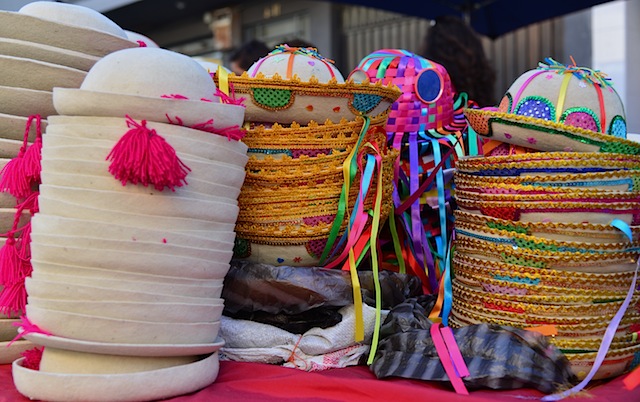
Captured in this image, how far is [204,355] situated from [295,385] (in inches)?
7.1

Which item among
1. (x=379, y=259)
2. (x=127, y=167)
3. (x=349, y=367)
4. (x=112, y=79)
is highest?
(x=112, y=79)

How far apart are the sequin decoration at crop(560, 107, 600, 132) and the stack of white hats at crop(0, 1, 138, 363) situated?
94cm

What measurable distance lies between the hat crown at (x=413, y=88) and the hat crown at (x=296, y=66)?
0.25m

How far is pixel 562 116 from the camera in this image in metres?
1.34

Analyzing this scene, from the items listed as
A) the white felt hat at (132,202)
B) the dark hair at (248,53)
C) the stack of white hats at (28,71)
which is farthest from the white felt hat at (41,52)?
the dark hair at (248,53)

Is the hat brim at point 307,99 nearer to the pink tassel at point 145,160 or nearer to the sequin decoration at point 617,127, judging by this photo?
the pink tassel at point 145,160

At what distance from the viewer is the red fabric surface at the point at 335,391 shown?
118 centimetres

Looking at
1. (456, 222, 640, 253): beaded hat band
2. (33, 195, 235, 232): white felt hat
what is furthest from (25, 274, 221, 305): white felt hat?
(456, 222, 640, 253): beaded hat band

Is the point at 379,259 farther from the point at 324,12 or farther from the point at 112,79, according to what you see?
the point at 324,12

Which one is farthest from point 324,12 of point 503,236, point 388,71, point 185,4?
point 503,236

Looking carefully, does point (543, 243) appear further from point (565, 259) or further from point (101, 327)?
point (101, 327)

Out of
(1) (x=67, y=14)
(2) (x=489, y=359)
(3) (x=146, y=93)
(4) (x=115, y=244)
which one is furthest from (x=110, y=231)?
(2) (x=489, y=359)

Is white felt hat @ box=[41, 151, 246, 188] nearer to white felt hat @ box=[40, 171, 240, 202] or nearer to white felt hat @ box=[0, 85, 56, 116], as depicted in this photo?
white felt hat @ box=[40, 171, 240, 202]

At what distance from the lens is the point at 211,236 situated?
1213mm
